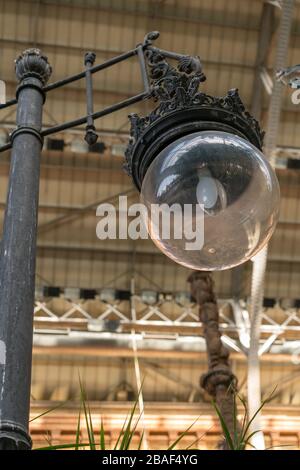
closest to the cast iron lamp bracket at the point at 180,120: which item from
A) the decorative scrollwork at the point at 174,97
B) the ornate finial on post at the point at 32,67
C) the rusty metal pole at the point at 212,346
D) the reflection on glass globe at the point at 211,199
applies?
the decorative scrollwork at the point at 174,97

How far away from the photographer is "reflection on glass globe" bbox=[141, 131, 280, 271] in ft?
10.5

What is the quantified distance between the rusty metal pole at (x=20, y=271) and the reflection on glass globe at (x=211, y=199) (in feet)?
1.37

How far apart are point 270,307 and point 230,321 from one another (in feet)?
2.57

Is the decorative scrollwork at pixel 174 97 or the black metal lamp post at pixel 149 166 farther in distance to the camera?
the decorative scrollwork at pixel 174 97

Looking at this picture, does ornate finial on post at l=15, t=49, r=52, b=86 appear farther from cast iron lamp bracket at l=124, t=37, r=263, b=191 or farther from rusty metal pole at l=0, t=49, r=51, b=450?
cast iron lamp bracket at l=124, t=37, r=263, b=191

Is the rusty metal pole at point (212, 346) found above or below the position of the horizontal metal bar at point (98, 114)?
above

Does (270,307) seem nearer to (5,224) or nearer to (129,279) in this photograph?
(129,279)

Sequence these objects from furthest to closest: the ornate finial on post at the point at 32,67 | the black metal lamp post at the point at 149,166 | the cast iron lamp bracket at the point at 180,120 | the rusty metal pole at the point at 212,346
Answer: the rusty metal pole at the point at 212,346 → the ornate finial on post at the point at 32,67 → the cast iron lamp bracket at the point at 180,120 → the black metal lamp post at the point at 149,166

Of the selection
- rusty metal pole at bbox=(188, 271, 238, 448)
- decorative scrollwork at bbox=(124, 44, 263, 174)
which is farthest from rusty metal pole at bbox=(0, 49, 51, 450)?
rusty metal pole at bbox=(188, 271, 238, 448)

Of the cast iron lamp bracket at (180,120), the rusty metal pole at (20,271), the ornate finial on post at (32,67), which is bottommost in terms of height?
the rusty metal pole at (20,271)

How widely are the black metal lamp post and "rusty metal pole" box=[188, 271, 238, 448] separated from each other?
9.36 m

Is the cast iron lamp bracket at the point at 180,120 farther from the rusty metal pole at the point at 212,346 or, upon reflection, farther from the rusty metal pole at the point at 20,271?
the rusty metal pole at the point at 212,346

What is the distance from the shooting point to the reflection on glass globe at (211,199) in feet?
10.5
